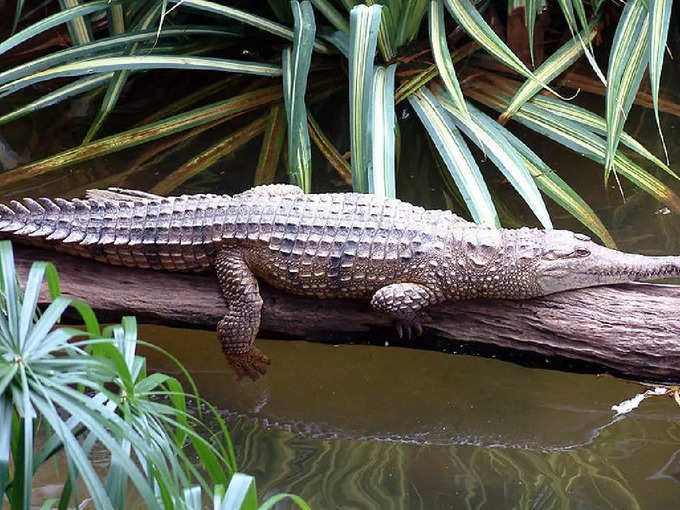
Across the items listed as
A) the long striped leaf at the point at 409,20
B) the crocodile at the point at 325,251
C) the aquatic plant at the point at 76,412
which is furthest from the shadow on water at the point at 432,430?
the long striped leaf at the point at 409,20

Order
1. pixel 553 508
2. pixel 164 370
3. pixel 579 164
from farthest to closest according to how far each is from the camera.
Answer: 1. pixel 579 164
2. pixel 164 370
3. pixel 553 508

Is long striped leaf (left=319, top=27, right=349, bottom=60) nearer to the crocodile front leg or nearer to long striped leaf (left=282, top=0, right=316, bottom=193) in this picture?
long striped leaf (left=282, top=0, right=316, bottom=193)

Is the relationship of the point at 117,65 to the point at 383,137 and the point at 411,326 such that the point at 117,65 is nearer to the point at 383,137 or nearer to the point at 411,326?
the point at 383,137

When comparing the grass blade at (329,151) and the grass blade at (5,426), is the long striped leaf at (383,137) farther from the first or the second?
the grass blade at (5,426)

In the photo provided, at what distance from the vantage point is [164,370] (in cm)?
334

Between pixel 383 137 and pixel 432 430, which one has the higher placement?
pixel 383 137

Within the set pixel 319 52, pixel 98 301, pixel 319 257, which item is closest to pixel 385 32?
pixel 319 52

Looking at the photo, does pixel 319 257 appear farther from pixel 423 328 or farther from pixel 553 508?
pixel 553 508

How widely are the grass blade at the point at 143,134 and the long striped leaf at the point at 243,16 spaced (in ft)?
1.00

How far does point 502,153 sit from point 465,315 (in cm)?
101

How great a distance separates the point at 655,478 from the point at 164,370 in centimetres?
179

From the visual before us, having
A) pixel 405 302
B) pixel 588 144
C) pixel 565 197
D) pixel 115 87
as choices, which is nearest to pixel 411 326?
pixel 405 302

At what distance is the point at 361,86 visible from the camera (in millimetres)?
3607

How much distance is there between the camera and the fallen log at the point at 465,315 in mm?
2703
